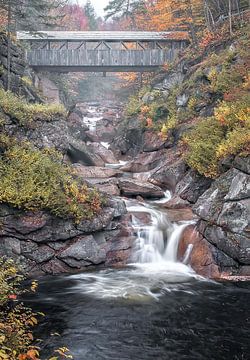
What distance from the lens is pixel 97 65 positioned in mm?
33719

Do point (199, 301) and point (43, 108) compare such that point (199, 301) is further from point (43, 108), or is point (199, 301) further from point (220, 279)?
point (43, 108)

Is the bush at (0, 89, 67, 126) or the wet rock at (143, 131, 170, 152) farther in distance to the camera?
the wet rock at (143, 131, 170, 152)

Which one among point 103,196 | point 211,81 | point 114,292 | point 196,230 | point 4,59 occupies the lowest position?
point 114,292

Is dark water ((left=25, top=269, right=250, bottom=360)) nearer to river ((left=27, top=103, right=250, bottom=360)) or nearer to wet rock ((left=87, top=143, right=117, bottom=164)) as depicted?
river ((left=27, top=103, right=250, bottom=360))

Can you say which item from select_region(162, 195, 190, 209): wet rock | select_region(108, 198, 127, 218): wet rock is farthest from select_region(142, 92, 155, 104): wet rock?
select_region(108, 198, 127, 218): wet rock

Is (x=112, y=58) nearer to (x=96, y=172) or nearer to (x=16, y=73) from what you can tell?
(x=16, y=73)

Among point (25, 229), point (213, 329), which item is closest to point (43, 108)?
point (25, 229)

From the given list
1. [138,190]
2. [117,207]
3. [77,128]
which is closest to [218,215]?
[117,207]

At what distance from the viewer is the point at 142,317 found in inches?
374

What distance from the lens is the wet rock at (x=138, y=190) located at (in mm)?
18516

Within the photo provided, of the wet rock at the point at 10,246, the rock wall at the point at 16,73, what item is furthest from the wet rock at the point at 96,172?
the wet rock at the point at 10,246

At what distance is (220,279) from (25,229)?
23.1 feet

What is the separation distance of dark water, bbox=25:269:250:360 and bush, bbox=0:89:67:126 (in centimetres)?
835

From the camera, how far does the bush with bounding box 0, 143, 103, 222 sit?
42.5 ft
